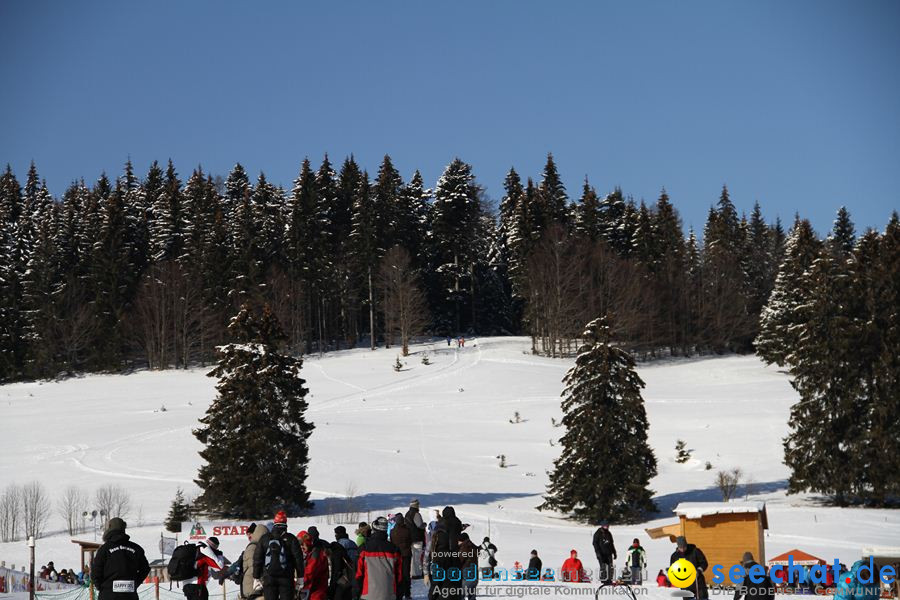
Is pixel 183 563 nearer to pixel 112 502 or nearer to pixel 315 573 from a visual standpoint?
pixel 315 573

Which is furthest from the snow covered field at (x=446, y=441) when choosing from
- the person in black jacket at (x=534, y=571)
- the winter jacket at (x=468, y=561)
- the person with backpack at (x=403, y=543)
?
the person in black jacket at (x=534, y=571)

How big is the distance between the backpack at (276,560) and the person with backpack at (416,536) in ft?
13.1

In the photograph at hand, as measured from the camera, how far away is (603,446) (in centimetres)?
3697

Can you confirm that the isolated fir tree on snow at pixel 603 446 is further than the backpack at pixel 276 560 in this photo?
Yes

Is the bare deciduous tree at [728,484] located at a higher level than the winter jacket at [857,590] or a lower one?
lower

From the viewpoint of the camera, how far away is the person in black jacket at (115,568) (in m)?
10.4

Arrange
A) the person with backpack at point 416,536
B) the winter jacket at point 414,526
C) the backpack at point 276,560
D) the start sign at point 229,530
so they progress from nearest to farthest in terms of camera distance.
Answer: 1. the backpack at point 276,560
2. the winter jacket at point 414,526
3. the person with backpack at point 416,536
4. the start sign at point 229,530

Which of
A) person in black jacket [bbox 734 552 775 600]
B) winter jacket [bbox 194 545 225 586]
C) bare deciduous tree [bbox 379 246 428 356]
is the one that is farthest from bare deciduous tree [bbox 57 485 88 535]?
bare deciduous tree [bbox 379 246 428 356]

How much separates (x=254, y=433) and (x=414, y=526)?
20675mm

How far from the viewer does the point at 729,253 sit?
312 feet

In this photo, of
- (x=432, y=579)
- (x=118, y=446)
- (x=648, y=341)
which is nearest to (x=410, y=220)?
(x=648, y=341)

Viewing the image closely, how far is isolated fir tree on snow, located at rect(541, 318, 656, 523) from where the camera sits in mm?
36531

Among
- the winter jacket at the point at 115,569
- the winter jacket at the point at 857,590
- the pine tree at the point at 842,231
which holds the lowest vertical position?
the winter jacket at the point at 857,590

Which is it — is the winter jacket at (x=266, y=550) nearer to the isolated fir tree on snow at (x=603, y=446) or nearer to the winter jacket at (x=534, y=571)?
the winter jacket at (x=534, y=571)
